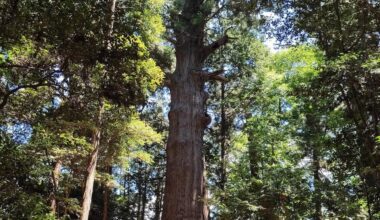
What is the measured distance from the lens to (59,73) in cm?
504

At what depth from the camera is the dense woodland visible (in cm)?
488

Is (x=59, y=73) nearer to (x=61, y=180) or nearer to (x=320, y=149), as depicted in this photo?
(x=61, y=180)

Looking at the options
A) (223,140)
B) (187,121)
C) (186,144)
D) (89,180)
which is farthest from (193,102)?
Result: (223,140)

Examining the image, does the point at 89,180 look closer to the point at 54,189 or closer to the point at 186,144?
the point at 54,189

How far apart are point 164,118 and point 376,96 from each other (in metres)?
11.9

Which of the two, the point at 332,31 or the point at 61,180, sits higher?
the point at 332,31

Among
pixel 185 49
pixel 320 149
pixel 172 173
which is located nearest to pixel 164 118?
pixel 320 149

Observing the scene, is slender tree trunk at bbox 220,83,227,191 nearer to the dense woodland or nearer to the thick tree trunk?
the dense woodland

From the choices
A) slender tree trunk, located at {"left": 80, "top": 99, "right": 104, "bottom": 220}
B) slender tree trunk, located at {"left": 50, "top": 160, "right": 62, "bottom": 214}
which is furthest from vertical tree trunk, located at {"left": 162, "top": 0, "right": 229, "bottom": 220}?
slender tree trunk, located at {"left": 50, "top": 160, "right": 62, "bottom": 214}

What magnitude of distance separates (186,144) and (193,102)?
1074 millimetres

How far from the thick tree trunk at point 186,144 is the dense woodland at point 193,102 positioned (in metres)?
0.03

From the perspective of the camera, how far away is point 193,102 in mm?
9297

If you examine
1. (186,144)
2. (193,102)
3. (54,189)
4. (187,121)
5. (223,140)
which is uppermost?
(223,140)

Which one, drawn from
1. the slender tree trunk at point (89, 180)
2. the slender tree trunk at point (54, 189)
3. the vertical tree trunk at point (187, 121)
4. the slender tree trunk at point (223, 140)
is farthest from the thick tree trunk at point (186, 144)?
the slender tree trunk at point (223, 140)
